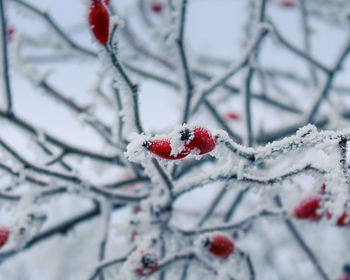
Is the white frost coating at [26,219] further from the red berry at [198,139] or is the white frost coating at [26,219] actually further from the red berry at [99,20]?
the red berry at [198,139]

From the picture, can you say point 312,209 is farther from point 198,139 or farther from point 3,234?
point 3,234

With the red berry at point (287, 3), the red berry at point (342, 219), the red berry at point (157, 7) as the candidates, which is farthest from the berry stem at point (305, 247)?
the red berry at point (287, 3)

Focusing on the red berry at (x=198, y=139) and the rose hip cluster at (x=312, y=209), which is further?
the rose hip cluster at (x=312, y=209)

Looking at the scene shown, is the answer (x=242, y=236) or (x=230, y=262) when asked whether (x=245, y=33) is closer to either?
(x=242, y=236)

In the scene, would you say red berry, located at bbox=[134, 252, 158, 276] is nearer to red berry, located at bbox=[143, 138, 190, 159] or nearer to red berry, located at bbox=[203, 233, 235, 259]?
red berry, located at bbox=[203, 233, 235, 259]

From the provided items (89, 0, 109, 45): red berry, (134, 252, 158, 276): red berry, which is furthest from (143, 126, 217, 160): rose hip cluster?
(134, 252, 158, 276): red berry

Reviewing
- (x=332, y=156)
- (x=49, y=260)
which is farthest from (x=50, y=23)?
(x=49, y=260)
